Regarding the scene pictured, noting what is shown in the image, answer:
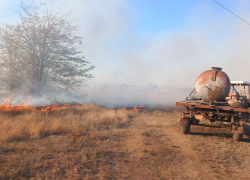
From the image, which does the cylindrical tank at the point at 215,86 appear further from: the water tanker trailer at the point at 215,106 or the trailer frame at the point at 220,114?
the trailer frame at the point at 220,114

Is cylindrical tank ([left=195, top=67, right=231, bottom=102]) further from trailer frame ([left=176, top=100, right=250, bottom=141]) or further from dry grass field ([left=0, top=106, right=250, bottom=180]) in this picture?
dry grass field ([left=0, top=106, right=250, bottom=180])

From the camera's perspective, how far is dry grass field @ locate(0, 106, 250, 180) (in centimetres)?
386

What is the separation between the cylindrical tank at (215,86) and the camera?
25.5 feet

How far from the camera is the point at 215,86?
7.80 m

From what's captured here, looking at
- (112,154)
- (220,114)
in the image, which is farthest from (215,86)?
(112,154)

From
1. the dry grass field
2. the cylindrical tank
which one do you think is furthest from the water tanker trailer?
the dry grass field

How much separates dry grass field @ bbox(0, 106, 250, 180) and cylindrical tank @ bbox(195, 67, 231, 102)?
1642 mm

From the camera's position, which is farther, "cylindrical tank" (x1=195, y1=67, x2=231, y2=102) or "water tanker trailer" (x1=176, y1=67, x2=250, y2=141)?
"cylindrical tank" (x1=195, y1=67, x2=231, y2=102)

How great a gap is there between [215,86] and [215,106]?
148 cm

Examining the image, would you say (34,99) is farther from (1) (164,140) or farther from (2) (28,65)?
(1) (164,140)

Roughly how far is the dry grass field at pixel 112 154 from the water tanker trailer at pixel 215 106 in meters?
0.62

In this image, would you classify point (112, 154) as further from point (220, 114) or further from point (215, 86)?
point (215, 86)

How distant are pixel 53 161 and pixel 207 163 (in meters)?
3.86

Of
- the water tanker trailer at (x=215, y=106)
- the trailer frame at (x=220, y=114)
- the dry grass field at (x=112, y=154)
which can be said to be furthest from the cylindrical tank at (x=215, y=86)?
the dry grass field at (x=112, y=154)
